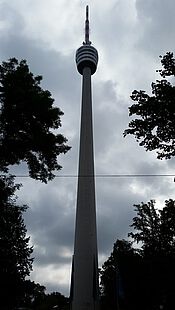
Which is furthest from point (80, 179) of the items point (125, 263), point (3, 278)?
point (3, 278)

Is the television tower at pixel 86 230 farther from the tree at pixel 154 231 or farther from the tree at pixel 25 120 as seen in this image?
the tree at pixel 25 120

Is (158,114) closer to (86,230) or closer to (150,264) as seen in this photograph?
(150,264)

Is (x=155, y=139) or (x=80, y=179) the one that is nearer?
(x=155, y=139)

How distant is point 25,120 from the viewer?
21.6 m

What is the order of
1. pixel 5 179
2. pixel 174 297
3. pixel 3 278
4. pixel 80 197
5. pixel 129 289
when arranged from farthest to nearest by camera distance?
1. pixel 80 197
2. pixel 129 289
3. pixel 174 297
4. pixel 3 278
5. pixel 5 179

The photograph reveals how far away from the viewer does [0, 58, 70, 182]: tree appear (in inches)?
835

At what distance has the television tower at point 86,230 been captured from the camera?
58.4 m

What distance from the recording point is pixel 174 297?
40.5 meters

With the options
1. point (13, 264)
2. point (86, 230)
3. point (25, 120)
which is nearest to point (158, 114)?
point (25, 120)

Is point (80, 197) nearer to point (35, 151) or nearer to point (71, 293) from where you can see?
point (71, 293)

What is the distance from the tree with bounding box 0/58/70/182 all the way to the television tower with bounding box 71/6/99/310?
2864 centimetres

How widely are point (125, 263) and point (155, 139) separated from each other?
1148 inches

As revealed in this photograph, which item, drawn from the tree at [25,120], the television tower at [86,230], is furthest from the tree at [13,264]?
the television tower at [86,230]

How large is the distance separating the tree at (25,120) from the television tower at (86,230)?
94.0 ft
